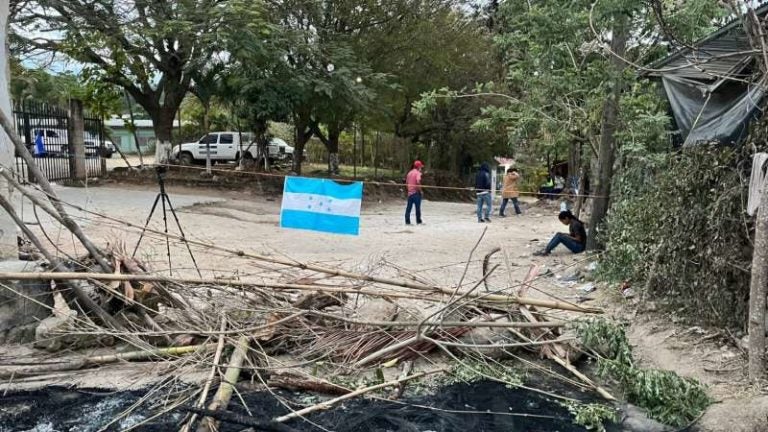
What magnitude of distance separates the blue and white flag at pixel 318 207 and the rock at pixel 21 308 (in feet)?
12.9

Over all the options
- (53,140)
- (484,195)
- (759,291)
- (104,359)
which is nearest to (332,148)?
(484,195)

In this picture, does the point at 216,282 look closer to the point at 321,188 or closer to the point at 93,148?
Result: the point at 321,188

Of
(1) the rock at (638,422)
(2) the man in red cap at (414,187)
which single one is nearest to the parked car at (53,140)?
(2) the man in red cap at (414,187)

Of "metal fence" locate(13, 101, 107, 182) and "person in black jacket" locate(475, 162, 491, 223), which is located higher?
"metal fence" locate(13, 101, 107, 182)

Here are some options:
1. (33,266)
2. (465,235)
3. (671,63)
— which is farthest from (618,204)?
(33,266)

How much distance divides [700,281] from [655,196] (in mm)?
1343

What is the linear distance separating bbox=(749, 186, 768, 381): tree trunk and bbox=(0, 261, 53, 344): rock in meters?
5.52

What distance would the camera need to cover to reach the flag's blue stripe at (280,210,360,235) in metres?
9.09

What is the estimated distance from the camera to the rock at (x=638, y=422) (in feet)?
13.9

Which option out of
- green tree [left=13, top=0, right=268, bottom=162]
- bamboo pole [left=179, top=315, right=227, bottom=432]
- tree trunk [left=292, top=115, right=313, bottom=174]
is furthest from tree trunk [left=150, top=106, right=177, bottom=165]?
bamboo pole [left=179, top=315, right=227, bottom=432]

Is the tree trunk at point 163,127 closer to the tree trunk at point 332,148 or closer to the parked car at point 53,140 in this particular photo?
the parked car at point 53,140

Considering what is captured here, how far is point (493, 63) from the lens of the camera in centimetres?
2334

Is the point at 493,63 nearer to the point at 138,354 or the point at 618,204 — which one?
the point at 618,204

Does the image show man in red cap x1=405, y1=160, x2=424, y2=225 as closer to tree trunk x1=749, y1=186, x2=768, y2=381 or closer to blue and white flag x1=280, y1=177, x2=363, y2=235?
blue and white flag x1=280, y1=177, x2=363, y2=235
